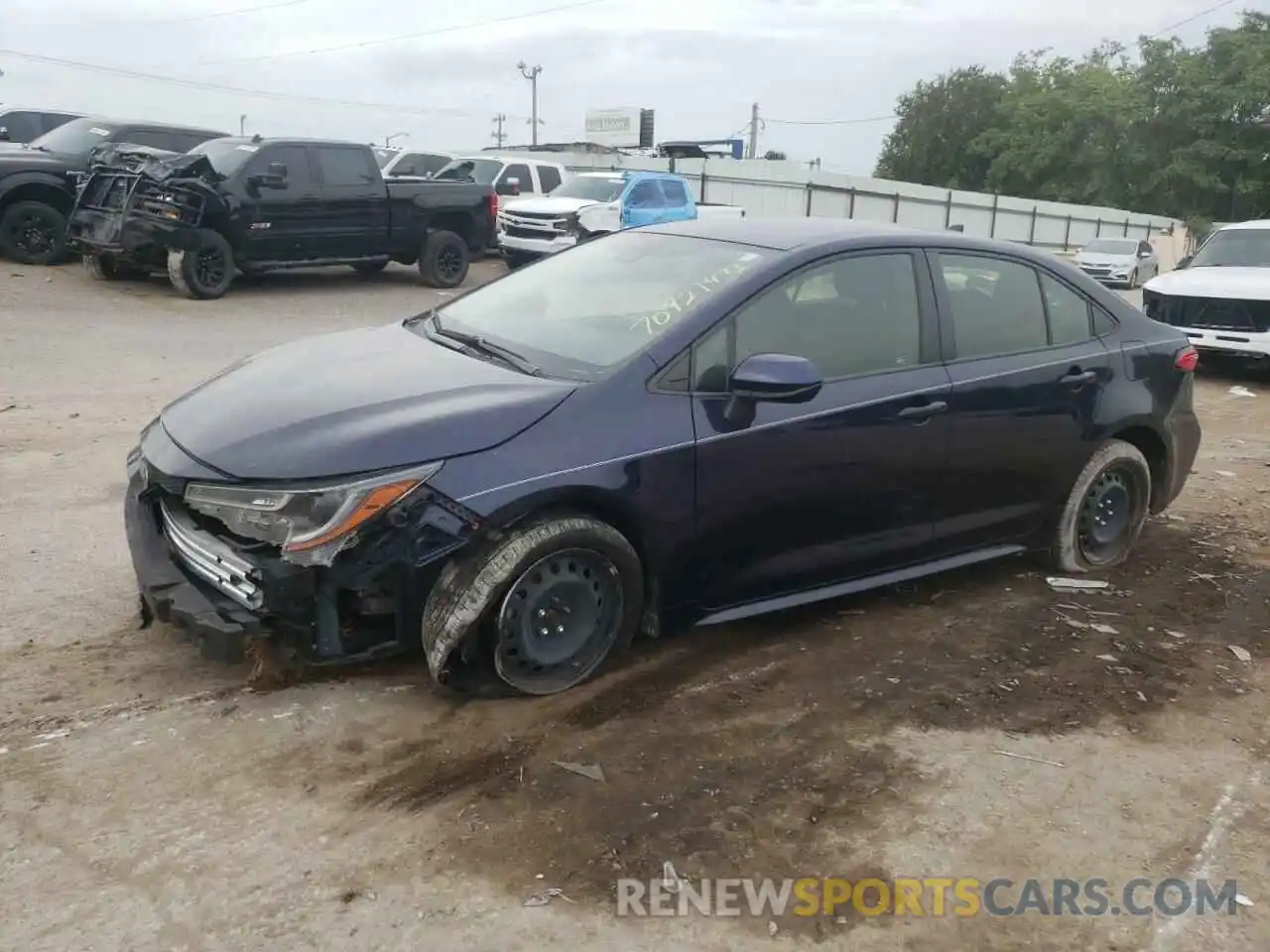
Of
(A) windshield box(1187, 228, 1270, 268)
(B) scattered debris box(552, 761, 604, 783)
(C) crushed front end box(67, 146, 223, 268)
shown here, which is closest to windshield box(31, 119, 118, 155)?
(C) crushed front end box(67, 146, 223, 268)

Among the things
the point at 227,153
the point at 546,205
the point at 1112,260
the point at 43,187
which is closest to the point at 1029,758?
the point at 227,153

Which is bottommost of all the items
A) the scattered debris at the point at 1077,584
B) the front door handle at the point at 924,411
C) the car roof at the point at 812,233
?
the scattered debris at the point at 1077,584

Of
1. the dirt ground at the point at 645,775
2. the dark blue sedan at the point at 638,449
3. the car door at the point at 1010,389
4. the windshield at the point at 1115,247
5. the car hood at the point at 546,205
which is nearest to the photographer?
the dirt ground at the point at 645,775

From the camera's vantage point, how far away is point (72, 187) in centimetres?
1406

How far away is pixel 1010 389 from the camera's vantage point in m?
4.84

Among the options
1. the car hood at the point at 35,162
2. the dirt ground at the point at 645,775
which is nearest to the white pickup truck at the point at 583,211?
the car hood at the point at 35,162

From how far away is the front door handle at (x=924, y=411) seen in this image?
176 inches

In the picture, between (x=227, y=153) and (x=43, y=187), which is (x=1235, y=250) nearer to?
(x=227, y=153)

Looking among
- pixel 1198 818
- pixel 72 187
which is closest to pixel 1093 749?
pixel 1198 818

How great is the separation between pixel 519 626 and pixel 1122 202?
208 ft

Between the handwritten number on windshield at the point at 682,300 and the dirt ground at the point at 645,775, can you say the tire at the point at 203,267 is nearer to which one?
the dirt ground at the point at 645,775

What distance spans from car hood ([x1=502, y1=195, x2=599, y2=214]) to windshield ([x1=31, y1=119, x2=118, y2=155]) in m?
6.00

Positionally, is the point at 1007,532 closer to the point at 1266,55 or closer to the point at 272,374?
the point at 272,374

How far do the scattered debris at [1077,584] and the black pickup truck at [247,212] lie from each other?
10.9 m
